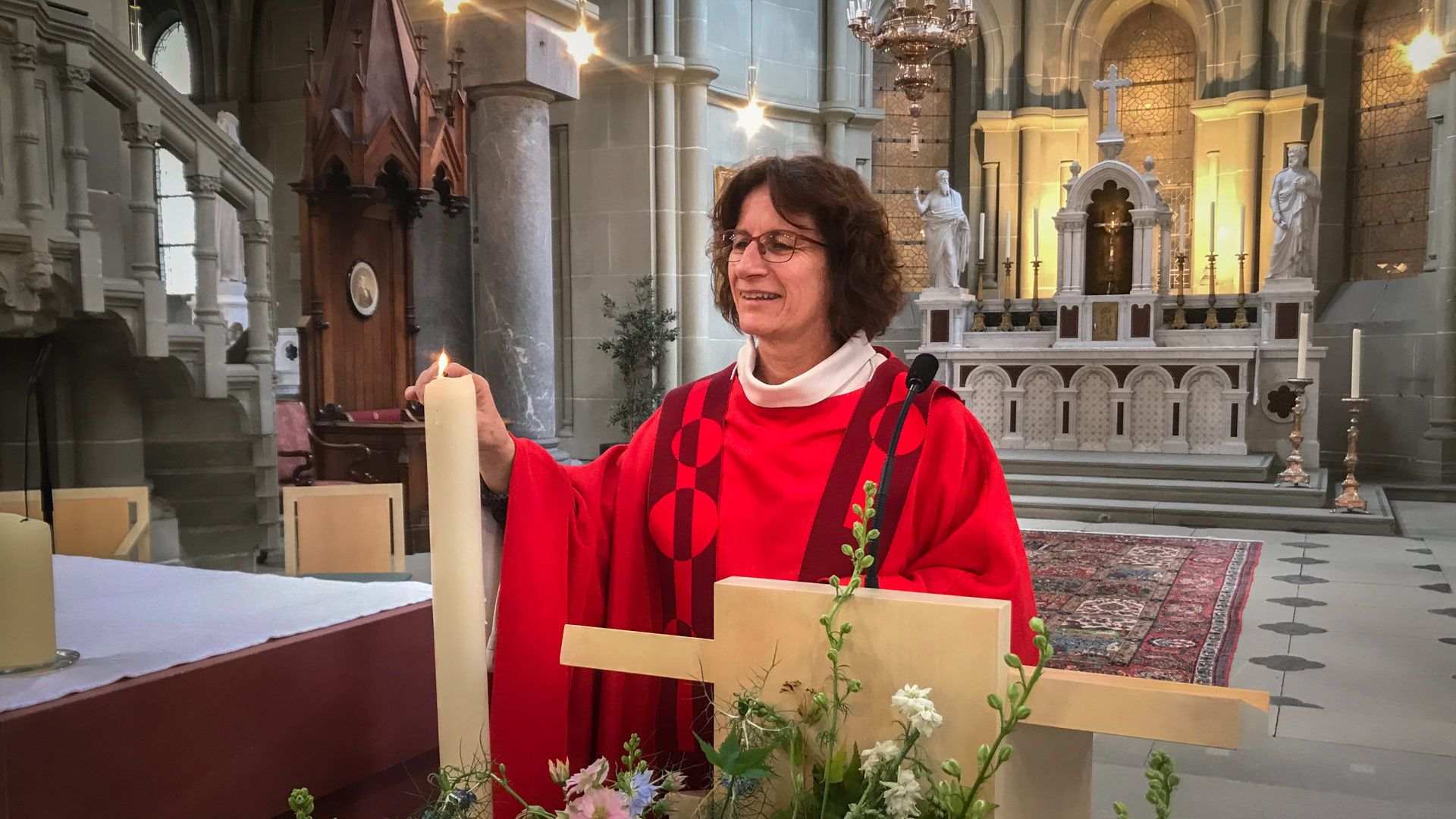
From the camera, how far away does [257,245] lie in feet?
20.6

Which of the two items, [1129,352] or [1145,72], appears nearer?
[1129,352]

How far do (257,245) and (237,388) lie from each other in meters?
0.84

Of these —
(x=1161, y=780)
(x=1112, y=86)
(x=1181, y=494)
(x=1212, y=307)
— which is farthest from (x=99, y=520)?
(x=1112, y=86)

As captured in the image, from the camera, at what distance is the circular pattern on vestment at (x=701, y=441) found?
1919 mm

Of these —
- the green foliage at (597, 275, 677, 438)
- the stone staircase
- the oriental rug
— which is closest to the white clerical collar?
the oriental rug

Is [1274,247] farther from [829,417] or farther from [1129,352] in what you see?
[829,417]

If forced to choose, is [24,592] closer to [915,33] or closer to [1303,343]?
[915,33]

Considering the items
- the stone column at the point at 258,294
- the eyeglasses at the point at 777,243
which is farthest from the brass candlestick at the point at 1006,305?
the eyeglasses at the point at 777,243

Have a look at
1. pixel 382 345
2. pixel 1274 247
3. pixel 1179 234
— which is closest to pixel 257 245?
pixel 382 345

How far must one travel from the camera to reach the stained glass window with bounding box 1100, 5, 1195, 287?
45.5ft

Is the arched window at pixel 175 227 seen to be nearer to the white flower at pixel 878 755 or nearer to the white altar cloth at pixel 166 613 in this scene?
the white altar cloth at pixel 166 613

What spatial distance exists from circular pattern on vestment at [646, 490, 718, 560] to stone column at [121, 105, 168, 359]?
435 cm

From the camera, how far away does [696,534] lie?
1.84m

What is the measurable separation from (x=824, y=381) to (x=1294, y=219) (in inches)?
407
